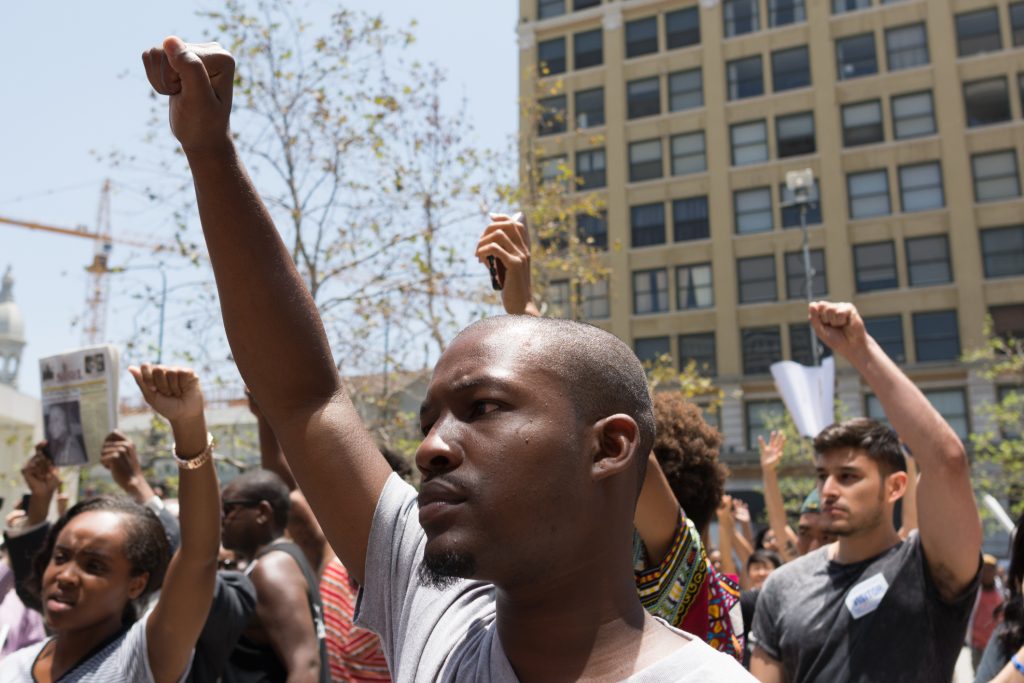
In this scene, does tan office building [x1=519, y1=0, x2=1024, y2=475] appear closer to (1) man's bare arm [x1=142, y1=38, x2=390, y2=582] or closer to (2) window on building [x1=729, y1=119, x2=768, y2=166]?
(2) window on building [x1=729, y1=119, x2=768, y2=166]

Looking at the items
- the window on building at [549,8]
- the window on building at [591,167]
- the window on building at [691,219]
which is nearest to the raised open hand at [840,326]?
the window on building at [691,219]

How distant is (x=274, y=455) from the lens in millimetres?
4820

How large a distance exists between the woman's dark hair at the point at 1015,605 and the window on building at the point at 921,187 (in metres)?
30.6

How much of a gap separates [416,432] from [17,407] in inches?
503

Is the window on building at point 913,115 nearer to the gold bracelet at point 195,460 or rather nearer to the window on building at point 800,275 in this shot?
the window on building at point 800,275

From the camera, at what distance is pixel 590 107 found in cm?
3653

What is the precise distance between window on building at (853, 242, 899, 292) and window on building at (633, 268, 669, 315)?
6323 mm

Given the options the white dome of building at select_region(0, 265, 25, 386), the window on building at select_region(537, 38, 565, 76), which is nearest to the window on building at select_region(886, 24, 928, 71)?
the window on building at select_region(537, 38, 565, 76)

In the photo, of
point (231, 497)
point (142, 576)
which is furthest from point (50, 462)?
point (142, 576)

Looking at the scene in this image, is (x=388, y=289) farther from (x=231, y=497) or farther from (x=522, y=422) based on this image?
(x=522, y=422)

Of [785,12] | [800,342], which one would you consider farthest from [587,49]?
[800,342]

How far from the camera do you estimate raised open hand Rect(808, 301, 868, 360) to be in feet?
9.29

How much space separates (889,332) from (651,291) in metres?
7.96

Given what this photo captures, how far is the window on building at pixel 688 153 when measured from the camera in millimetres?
34656
